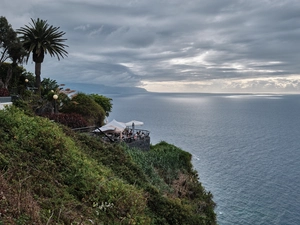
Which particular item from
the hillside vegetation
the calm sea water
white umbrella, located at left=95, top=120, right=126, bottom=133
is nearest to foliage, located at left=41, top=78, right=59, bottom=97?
white umbrella, located at left=95, top=120, right=126, bottom=133

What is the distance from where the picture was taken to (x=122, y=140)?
95.7 ft

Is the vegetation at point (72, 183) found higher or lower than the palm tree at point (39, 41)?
lower

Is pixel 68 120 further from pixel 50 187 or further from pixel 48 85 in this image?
pixel 50 187

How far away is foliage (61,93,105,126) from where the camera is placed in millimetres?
35172

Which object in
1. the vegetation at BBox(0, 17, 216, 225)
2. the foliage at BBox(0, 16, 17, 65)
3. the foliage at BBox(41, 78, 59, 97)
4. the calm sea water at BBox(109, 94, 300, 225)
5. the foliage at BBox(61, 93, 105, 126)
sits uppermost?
the foliage at BBox(0, 16, 17, 65)

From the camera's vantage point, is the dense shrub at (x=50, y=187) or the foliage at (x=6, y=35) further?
the foliage at (x=6, y=35)

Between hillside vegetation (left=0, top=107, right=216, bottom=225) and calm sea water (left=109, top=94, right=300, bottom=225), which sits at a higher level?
hillside vegetation (left=0, top=107, right=216, bottom=225)

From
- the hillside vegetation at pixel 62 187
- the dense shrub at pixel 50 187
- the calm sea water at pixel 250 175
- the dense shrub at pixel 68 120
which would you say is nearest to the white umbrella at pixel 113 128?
the dense shrub at pixel 68 120

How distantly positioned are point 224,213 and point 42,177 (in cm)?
2759

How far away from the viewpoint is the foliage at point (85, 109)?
35.2 metres

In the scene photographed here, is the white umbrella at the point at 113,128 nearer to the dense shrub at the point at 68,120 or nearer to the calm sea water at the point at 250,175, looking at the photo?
the dense shrub at the point at 68,120

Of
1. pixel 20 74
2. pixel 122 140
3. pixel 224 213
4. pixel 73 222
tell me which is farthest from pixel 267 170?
pixel 73 222

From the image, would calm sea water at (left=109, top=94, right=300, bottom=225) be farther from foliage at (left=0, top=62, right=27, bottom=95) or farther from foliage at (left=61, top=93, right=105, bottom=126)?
foliage at (left=0, top=62, right=27, bottom=95)

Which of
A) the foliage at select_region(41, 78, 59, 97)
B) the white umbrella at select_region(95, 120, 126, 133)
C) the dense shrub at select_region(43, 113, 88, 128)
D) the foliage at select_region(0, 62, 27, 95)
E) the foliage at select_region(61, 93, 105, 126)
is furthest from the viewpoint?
the foliage at select_region(41, 78, 59, 97)
